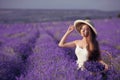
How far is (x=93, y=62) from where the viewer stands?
2.71m

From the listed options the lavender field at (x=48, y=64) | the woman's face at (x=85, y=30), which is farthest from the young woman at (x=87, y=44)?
the lavender field at (x=48, y=64)

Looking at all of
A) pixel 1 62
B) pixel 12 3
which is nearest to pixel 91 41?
pixel 1 62

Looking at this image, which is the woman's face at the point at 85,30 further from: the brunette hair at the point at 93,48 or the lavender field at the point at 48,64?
the lavender field at the point at 48,64

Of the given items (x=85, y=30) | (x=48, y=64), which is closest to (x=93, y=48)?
(x=85, y=30)

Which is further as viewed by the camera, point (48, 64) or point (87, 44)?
point (87, 44)

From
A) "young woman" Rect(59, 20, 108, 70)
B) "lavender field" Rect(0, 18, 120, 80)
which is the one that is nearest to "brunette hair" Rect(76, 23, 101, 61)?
"young woman" Rect(59, 20, 108, 70)

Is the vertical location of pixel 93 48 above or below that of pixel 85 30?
below

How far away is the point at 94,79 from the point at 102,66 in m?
0.55

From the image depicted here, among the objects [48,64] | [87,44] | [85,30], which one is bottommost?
[48,64]

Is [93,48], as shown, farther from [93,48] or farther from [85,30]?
[85,30]

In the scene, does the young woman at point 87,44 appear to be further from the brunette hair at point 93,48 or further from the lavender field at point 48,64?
the lavender field at point 48,64

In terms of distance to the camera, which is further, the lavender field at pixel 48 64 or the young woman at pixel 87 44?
the young woman at pixel 87 44

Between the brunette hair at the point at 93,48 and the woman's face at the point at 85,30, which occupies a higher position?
the woman's face at the point at 85,30

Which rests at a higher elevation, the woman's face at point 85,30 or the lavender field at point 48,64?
the woman's face at point 85,30
